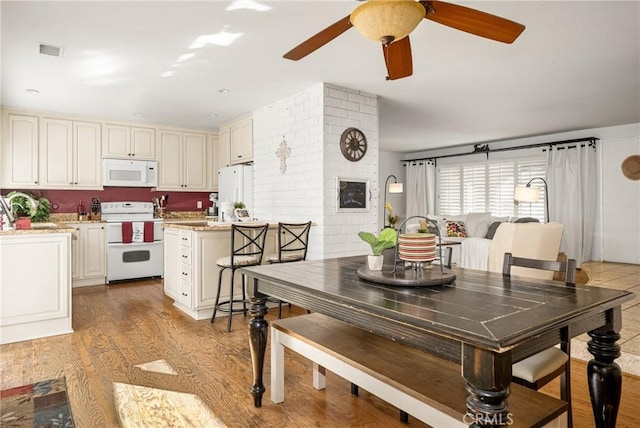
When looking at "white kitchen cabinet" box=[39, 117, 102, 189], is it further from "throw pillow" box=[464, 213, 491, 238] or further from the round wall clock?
"throw pillow" box=[464, 213, 491, 238]

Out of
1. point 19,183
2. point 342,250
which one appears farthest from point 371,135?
point 19,183

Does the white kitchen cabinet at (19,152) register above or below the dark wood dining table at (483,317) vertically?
above

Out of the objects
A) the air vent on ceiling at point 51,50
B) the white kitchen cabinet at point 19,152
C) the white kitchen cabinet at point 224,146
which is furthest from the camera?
the white kitchen cabinet at point 224,146

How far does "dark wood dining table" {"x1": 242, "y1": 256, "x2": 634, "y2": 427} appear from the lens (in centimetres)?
111

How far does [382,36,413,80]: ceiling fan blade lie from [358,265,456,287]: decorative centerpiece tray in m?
1.09

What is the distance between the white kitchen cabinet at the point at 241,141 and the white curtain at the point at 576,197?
540 cm

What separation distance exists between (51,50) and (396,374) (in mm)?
3623

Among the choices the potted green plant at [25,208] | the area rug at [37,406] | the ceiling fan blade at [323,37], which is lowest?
the area rug at [37,406]

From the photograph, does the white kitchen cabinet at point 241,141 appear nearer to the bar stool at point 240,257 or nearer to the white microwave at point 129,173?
the white microwave at point 129,173

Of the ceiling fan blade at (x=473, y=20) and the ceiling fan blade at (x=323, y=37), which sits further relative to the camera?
the ceiling fan blade at (x=323, y=37)

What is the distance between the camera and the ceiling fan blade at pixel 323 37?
1.85 metres

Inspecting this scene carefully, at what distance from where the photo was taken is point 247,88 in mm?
4289

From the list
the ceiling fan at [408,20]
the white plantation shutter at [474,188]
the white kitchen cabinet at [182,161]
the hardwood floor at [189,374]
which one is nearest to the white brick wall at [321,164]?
the hardwood floor at [189,374]

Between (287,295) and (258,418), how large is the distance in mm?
718
